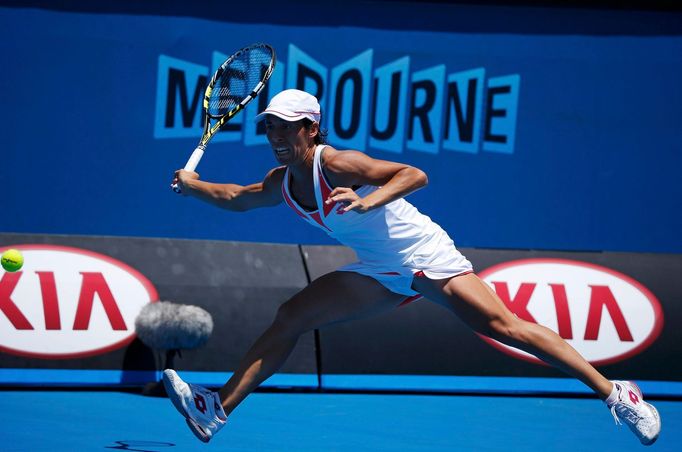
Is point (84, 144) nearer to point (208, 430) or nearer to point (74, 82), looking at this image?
point (74, 82)

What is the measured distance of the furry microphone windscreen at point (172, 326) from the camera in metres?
6.20

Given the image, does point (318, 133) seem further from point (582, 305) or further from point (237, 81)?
point (582, 305)

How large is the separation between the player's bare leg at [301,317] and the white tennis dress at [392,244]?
0.07m

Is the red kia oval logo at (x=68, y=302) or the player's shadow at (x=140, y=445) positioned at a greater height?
the red kia oval logo at (x=68, y=302)

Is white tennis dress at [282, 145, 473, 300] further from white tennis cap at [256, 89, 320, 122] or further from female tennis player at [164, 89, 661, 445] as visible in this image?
white tennis cap at [256, 89, 320, 122]

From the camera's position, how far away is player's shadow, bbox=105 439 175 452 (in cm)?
471

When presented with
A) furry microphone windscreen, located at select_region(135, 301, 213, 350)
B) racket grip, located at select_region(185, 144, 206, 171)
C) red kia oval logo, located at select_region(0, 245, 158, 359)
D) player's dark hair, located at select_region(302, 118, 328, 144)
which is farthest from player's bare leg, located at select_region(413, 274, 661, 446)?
red kia oval logo, located at select_region(0, 245, 158, 359)

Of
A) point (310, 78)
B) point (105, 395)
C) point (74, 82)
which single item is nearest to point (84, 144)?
point (74, 82)

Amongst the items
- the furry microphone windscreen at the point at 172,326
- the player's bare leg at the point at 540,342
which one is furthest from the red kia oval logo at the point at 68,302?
the player's bare leg at the point at 540,342

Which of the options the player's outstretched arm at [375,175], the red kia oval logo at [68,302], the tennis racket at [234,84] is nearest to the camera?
the player's outstretched arm at [375,175]

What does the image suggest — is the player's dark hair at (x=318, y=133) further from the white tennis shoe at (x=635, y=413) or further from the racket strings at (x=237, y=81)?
the white tennis shoe at (x=635, y=413)

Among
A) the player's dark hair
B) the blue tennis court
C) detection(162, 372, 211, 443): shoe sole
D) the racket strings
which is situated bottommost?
the blue tennis court

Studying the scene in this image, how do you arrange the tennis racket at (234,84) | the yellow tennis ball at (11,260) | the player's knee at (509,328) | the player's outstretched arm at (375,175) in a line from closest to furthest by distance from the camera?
1. the player's outstretched arm at (375,175)
2. the player's knee at (509,328)
3. the tennis racket at (234,84)
4. the yellow tennis ball at (11,260)

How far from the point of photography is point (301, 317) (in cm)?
457
